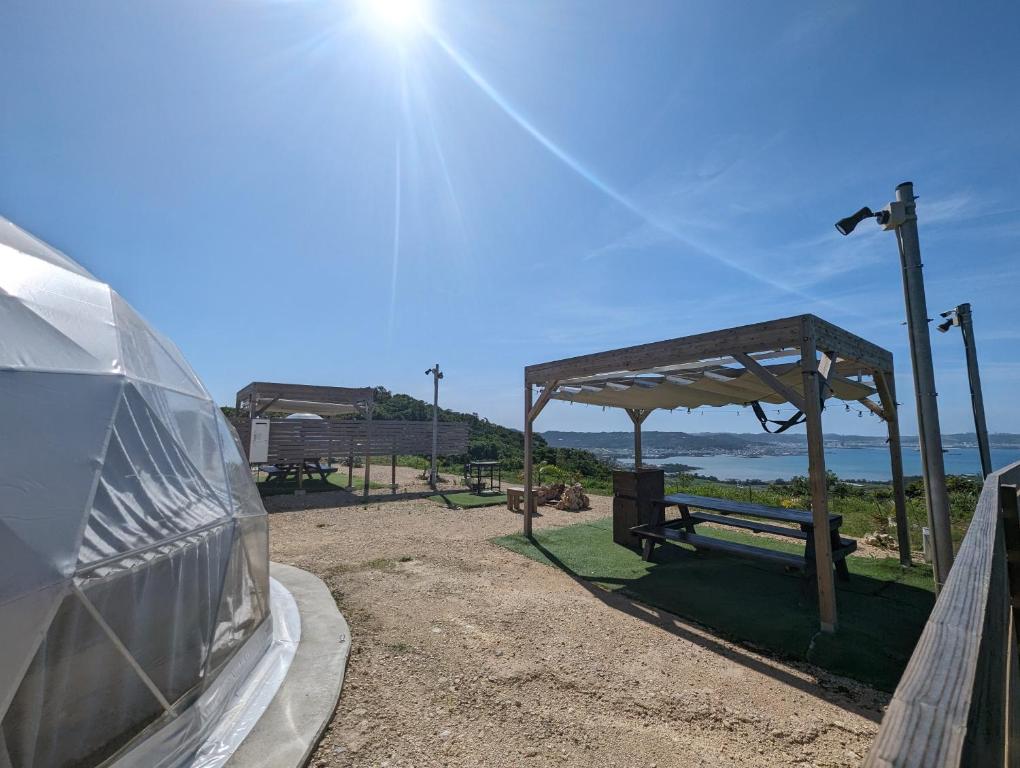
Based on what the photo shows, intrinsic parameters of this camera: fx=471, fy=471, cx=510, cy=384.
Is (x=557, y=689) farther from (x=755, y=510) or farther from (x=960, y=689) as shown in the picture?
(x=755, y=510)

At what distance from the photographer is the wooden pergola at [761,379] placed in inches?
199

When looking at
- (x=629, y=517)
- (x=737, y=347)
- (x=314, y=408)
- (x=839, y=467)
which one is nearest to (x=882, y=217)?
(x=737, y=347)

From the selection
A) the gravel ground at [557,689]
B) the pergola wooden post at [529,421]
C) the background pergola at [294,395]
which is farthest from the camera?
the background pergola at [294,395]

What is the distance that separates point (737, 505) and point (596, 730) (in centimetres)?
537

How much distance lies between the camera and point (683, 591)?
6023 millimetres

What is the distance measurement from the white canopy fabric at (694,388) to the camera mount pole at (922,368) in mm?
911

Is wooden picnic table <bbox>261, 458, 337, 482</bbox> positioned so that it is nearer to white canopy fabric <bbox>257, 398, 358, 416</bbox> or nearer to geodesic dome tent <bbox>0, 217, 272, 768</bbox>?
white canopy fabric <bbox>257, 398, 358, 416</bbox>

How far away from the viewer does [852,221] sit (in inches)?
221

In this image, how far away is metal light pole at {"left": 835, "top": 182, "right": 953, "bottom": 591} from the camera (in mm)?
5391

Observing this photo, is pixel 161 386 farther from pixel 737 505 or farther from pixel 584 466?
pixel 584 466

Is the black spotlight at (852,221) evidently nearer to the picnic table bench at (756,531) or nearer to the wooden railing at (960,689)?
the picnic table bench at (756,531)

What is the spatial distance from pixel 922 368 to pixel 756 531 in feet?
9.36

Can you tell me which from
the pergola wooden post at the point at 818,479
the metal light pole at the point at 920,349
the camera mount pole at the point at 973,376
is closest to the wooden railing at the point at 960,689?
the pergola wooden post at the point at 818,479

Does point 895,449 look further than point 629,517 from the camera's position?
No
